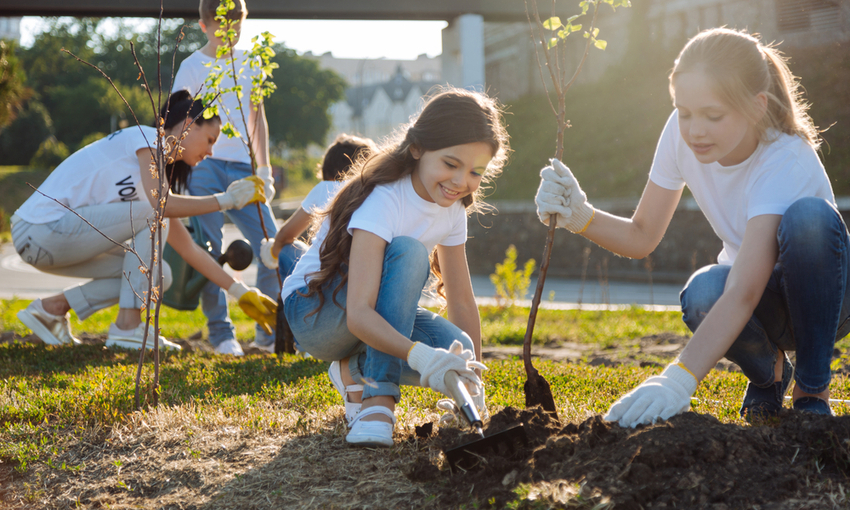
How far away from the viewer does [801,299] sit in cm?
214

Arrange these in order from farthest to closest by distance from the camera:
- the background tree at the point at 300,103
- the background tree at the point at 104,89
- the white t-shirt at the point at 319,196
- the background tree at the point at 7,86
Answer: the background tree at the point at 300,103, the background tree at the point at 104,89, the background tree at the point at 7,86, the white t-shirt at the point at 319,196

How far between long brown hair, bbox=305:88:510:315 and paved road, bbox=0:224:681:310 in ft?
19.3

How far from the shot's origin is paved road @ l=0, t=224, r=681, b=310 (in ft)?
29.5

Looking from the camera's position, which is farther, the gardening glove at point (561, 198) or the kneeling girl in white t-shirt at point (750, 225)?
the gardening glove at point (561, 198)

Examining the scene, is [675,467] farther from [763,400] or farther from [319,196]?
[319,196]

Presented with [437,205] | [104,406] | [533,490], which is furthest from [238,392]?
[533,490]

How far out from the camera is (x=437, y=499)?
5.67 ft

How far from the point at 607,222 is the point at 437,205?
647mm

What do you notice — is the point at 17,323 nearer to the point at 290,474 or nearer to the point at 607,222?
the point at 290,474

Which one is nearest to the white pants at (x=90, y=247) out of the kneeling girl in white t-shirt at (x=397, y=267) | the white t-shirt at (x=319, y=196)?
the white t-shirt at (x=319, y=196)

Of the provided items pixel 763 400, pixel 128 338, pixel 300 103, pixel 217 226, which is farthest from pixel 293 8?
pixel 300 103

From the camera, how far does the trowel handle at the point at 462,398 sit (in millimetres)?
1876

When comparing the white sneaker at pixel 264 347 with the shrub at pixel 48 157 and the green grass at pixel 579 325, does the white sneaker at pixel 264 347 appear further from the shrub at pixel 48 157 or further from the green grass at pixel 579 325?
the shrub at pixel 48 157

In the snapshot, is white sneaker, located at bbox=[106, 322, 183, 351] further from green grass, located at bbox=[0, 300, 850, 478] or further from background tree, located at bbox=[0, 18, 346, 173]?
background tree, located at bbox=[0, 18, 346, 173]
